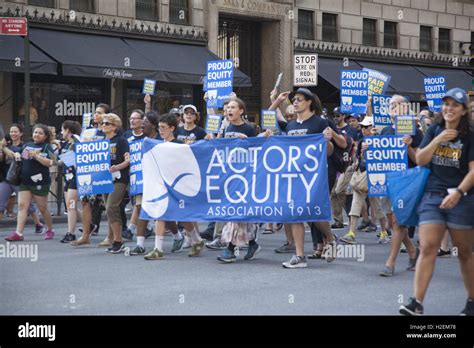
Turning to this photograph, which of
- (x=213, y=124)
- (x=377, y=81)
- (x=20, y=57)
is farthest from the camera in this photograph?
(x=20, y=57)

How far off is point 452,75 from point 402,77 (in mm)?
3493

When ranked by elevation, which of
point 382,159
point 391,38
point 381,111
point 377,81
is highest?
point 391,38

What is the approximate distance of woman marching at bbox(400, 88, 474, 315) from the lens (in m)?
6.69

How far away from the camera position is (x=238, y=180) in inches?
417

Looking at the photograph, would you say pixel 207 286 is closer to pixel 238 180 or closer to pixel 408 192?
pixel 238 180

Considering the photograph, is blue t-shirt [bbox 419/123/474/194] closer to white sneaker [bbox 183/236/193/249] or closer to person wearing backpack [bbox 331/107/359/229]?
white sneaker [bbox 183/236/193/249]

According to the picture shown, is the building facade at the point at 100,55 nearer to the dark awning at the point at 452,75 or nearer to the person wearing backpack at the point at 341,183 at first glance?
the person wearing backpack at the point at 341,183

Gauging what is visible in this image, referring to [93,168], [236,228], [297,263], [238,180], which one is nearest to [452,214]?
[297,263]

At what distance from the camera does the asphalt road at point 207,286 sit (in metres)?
7.48

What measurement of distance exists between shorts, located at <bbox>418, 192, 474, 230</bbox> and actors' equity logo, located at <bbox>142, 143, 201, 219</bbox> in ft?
15.0

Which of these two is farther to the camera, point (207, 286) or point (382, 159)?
point (382, 159)

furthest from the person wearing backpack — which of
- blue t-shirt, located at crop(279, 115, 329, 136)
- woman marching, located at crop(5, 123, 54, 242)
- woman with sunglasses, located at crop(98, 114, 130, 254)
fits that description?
woman marching, located at crop(5, 123, 54, 242)

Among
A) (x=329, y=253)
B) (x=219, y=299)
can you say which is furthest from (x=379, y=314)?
(x=329, y=253)
